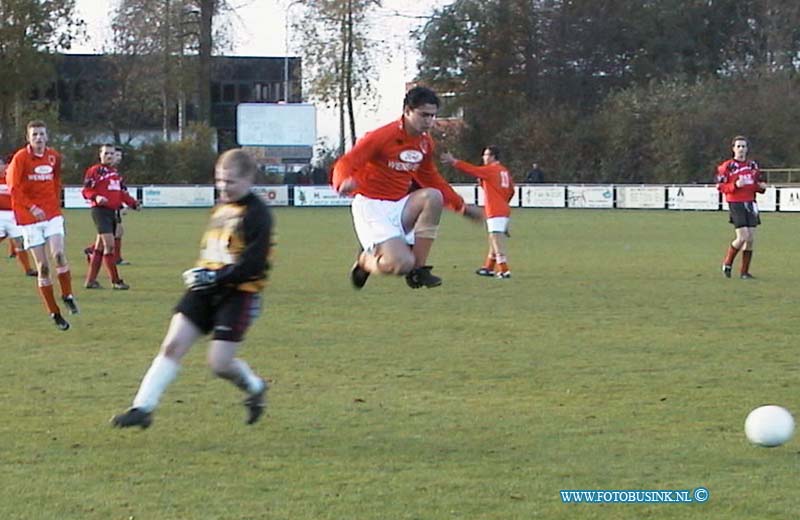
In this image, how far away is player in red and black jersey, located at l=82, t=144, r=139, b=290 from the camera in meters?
16.7

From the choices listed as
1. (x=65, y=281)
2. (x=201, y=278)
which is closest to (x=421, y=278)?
(x=201, y=278)

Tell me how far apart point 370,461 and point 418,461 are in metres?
0.25

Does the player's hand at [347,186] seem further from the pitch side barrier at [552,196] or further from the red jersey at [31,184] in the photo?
the pitch side barrier at [552,196]

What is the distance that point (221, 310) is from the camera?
723 cm

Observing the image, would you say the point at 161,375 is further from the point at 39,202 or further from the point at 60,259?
the point at 60,259

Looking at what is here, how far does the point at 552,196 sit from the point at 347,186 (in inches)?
1510

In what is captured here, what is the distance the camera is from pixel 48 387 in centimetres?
926

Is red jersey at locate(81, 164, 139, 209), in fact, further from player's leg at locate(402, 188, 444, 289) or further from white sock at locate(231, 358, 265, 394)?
white sock at locate(231, 358, 265, 394)

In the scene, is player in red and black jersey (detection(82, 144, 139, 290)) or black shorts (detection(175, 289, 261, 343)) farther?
player in red and black jersey (detection(82, 144, 139, 290))

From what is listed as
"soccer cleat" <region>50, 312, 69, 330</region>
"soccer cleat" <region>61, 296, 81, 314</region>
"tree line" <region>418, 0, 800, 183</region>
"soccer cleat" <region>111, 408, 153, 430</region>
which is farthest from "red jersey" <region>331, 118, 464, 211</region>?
"tree line" <region>418, 0, 800, 183</region>

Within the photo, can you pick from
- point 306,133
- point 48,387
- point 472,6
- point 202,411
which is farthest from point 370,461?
point 472,6

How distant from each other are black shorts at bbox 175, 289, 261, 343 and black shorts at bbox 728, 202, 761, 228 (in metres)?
12.1

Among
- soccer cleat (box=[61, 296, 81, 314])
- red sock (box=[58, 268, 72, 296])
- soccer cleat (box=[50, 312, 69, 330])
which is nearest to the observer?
soccer cleat (box=[50, 312, 69, 330])

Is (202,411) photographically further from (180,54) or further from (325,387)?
(180,54)
